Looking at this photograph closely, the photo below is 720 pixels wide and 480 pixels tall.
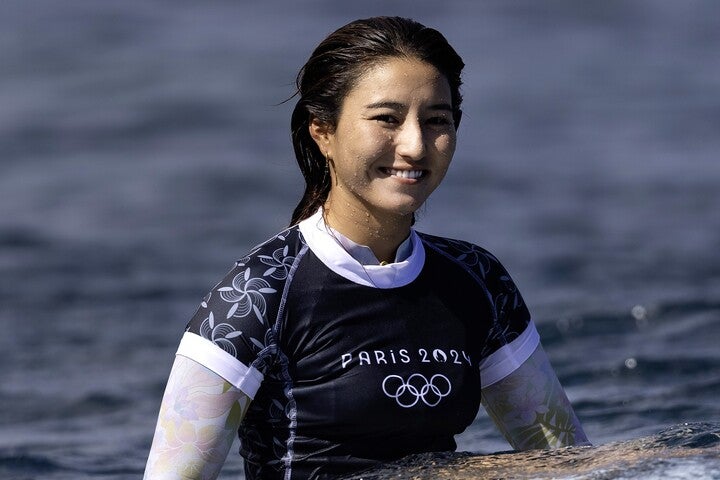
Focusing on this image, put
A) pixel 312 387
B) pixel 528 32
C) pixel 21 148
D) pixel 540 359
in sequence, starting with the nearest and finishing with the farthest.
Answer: pixel 312 387
pixel 540 359
pixel 21 148
pixel 528 32

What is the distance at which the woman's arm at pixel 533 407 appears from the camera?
397 centimetres

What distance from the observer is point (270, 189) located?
12.2 m

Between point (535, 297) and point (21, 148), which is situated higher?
point (21, 148)

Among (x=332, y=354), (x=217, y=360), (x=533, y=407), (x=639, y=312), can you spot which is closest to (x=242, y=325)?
(x=217, y=360)

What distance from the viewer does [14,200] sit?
1220 centimetres

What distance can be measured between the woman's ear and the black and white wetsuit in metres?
0.19

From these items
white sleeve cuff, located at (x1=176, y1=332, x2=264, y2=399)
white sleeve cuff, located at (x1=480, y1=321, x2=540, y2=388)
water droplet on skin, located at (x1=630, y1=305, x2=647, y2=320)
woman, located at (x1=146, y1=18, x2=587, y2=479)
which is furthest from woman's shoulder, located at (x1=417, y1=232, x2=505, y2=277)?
water droplet on skin, located at (x1=630, y1=305, x2=647, y2=320)

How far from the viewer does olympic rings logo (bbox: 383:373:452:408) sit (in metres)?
3.61

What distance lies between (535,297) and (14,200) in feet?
16.9

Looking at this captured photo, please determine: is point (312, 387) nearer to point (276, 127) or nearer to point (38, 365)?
point (38, 365)

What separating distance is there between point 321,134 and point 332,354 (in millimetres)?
570

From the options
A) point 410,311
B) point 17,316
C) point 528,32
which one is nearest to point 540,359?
point 410,311

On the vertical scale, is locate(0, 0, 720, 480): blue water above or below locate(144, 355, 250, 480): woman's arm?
above

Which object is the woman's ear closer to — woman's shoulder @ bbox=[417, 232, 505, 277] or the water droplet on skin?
woman's shoulder @ bbox=[417, 232, 505, 277]
